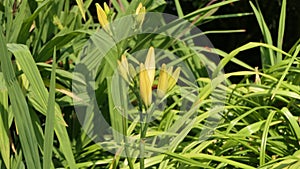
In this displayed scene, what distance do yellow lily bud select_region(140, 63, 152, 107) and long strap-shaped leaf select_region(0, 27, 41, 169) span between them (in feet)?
0.59

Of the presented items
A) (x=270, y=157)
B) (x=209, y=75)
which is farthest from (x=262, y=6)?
(x=270, y=157)

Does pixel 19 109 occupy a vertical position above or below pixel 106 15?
below

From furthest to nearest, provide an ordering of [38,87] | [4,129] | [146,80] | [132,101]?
[132,101], [4,129], [38,87], [146,80]

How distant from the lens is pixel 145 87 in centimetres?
78

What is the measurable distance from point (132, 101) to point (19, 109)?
73 centimetres

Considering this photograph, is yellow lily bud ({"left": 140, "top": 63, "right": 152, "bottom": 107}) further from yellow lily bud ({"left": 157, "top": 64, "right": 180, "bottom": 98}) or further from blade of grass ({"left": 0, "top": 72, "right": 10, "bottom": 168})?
blade of grass ({"left": 0, "top": 72, "right": 10, "bottom": 168})

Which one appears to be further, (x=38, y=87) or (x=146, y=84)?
(x=38, y=87)

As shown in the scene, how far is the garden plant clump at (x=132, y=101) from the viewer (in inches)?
39.6

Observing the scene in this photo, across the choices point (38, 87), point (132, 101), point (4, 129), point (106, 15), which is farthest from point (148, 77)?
point (132, 101)

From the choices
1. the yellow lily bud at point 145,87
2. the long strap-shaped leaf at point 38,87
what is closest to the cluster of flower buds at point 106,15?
the yellow lily bud at point 145,87

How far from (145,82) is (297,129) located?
1.58ft

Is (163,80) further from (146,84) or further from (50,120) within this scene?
(50,120)

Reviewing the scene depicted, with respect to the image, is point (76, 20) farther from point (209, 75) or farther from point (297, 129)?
point (297, 129)

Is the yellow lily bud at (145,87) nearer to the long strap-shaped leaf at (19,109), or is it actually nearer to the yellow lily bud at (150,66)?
the yellow lily bud at (150,66)
